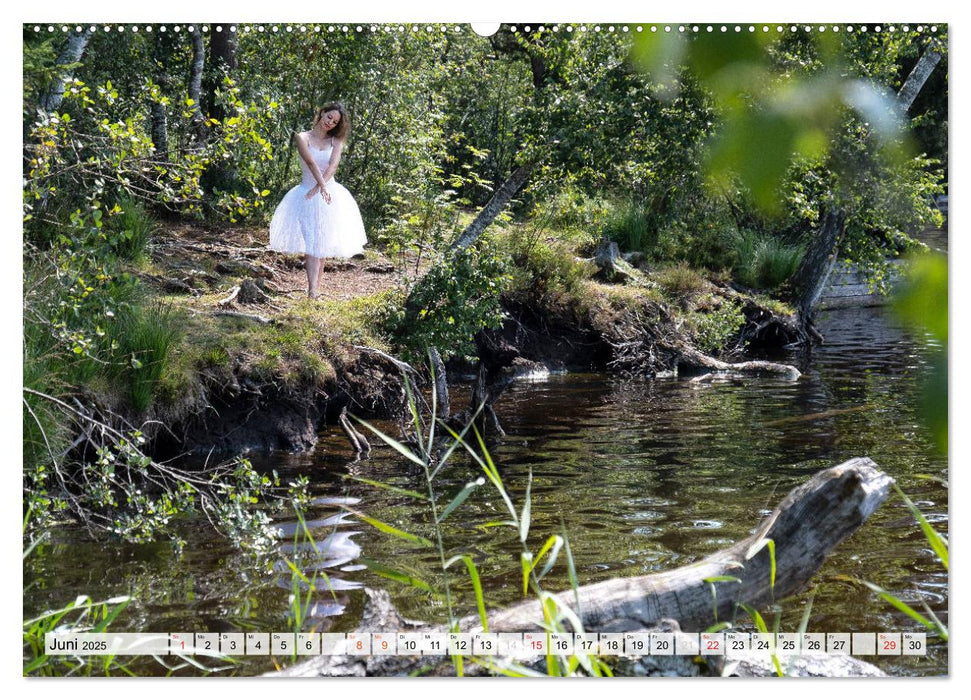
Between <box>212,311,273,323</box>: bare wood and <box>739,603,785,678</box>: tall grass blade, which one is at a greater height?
<box>212,311,273,323</box>: bare wood

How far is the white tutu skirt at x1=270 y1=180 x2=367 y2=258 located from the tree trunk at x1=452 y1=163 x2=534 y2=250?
1.01 m

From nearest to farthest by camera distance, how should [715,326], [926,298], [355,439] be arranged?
[926,298], [355,439], [715,326]

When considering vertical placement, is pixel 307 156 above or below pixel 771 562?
above

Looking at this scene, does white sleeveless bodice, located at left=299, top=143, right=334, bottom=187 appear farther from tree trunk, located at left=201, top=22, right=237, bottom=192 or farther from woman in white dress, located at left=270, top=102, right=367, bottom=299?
tree trunk, located at left=201, top=22, right=237, bottom=192

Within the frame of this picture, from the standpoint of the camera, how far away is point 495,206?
8430mm

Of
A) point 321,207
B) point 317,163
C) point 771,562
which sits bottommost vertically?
point 771,562

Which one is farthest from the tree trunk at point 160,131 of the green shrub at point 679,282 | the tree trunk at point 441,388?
the green shrub at point 679,282

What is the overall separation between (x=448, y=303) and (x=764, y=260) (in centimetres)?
647

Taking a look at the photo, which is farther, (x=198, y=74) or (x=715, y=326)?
(x=715, y=326)

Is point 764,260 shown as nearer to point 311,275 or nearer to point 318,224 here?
point 311,275

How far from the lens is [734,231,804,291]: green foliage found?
12648 mm

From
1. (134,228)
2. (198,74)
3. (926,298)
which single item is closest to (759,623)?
(926,298)

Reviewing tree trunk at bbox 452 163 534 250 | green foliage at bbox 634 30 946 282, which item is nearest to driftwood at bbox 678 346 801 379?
tree trunk at bbox 452 163 534 250

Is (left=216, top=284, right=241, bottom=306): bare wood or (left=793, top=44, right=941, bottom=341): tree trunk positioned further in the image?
(left=793, top=44, right=941, bottom=341): tree trunk
